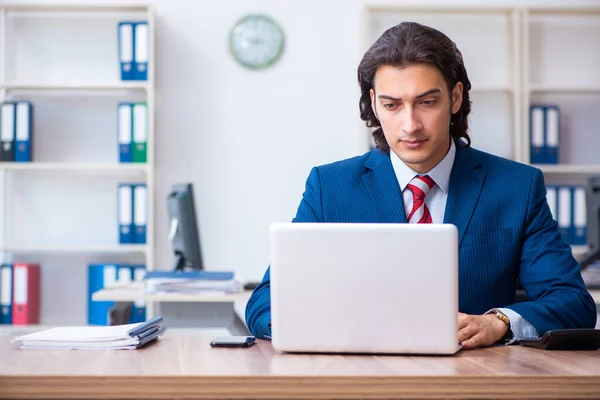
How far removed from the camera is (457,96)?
1.96m

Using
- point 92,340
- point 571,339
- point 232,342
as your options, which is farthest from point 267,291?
point 571,339

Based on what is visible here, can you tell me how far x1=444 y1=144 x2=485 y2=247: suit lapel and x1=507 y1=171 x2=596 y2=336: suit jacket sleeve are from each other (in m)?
0.13

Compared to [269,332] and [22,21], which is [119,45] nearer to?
[22,21]

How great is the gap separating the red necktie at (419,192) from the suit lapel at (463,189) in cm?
5

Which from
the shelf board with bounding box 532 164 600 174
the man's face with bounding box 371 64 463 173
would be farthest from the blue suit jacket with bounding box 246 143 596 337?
the shelf board with bounding box 532 164 600 174

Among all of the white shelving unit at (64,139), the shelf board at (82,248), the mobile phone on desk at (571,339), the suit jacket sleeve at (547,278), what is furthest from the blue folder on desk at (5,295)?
the mobile phone on desk at (571,339)

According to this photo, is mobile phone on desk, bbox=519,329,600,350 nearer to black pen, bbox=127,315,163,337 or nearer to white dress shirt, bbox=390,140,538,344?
white dress shirt, bbox=390,140,538,344

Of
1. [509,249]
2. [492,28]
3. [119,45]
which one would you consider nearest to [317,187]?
[509,249]

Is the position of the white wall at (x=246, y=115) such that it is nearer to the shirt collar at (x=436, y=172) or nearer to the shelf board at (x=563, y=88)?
the shelf board at (x=563, y=88)

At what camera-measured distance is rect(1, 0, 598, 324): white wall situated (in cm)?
435

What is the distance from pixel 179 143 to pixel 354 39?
3.64ft

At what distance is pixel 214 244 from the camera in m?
4.38

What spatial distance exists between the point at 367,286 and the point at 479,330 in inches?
12.0

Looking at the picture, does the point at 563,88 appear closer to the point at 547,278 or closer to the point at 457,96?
the point at 457,96
